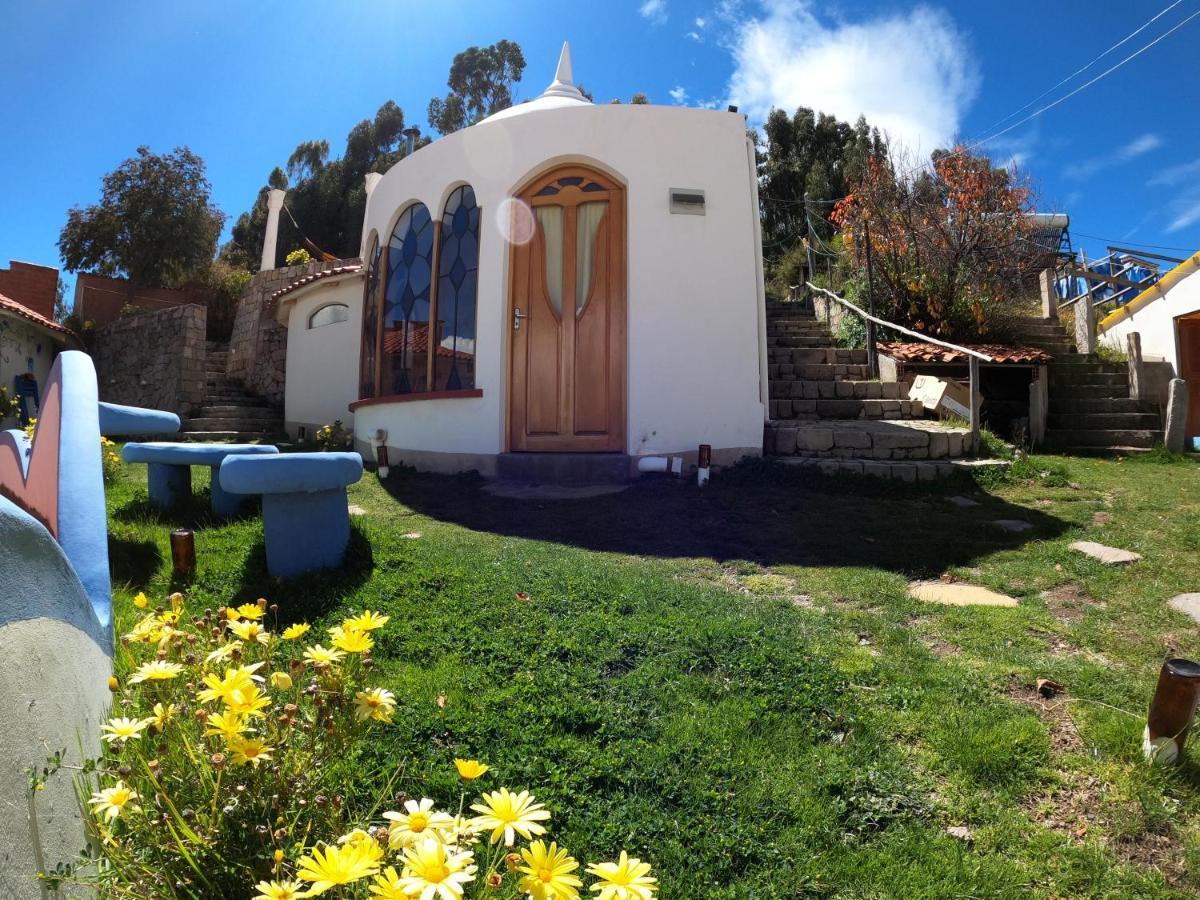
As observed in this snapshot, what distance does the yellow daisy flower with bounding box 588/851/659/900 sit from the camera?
36.6 inches

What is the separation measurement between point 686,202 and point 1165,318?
817 cm

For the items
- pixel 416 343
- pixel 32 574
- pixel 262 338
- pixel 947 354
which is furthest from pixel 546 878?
pixel 262 338

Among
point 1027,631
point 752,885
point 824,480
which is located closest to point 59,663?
point 752,885

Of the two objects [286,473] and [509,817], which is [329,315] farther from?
[509,817]

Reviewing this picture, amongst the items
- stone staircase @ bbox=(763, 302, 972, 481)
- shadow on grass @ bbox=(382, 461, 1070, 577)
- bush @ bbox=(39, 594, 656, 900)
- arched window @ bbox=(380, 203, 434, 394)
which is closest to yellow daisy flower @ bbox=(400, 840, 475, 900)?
bush @ bbox=(39, 594, 656, 900)

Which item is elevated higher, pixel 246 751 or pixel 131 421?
pixel 131 421

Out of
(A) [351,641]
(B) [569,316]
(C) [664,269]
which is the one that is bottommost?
(A) [351,641]

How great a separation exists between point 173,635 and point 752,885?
4.73 feet

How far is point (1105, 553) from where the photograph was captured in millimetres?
4176

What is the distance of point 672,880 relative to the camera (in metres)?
1.54

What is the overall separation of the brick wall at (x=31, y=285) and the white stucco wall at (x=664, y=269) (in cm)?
1793

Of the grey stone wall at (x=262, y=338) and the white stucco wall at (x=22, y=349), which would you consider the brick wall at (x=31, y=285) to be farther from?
the grey stone wall at (x=262, y=338)

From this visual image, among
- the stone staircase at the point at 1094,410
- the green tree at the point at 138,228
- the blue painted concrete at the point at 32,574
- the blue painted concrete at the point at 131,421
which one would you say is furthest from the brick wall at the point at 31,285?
the stone staircase at the point at 1094,410

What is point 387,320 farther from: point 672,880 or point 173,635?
point 672,880
